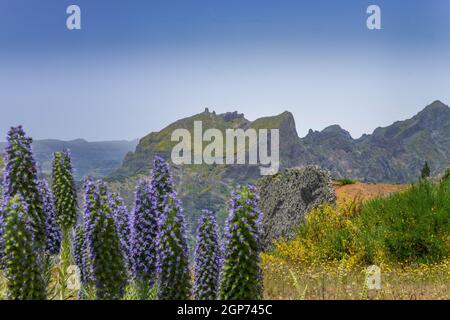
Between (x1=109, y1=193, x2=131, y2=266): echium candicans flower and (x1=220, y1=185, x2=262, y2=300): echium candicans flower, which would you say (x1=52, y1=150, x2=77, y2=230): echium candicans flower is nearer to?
(x1=109, y1=193, x2=131, y2=266): echium candicans flower

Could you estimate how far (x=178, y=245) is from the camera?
173 inches

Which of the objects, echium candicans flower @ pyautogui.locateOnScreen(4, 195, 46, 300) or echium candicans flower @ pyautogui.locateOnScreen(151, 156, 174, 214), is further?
echium candicans flower @ pyautogui.locateOnScreen(151, 156, 174, 214)

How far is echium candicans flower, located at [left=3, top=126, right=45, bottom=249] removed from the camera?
15.8 feet

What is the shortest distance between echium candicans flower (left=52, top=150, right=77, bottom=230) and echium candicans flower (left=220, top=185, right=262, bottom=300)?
238 centimetres

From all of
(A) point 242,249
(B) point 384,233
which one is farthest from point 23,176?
(B) point 384,233

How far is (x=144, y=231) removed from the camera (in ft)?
16.1

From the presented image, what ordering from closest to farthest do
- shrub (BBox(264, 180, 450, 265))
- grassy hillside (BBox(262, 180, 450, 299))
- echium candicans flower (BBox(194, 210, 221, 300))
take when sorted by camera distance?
echium candicans flower (BBox(194, 210, 221, 300))
grassy hillside (BBox(262, 180, 450, 299))
shrub (BBox(264, 180, 450, 265))

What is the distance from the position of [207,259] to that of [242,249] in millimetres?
339

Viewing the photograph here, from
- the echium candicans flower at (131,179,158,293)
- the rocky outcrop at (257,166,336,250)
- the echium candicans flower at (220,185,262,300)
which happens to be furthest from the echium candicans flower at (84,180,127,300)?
the rocky outcrop at (257,166,336,250)

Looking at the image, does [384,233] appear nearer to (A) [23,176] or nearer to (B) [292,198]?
(B) [292,198]

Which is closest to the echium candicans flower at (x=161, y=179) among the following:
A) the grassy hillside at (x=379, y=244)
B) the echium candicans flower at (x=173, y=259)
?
the echium candicans flower at (x=173, y=259)

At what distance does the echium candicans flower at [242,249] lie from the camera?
4297mm

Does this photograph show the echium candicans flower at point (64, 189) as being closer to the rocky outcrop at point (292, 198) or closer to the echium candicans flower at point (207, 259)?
the echium candicans flower at point (207, 259)
